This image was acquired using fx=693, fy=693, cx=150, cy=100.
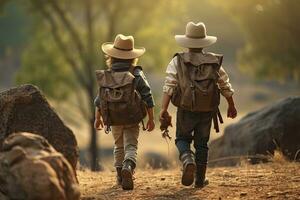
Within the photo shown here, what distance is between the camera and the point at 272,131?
11477 millimetres

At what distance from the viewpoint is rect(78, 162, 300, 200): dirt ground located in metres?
7.26

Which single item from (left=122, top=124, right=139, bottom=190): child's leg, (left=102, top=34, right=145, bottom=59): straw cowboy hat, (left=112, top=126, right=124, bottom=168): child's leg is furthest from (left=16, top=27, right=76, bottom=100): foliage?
(left=122, top=124, right=139, bottom=190): child's leg

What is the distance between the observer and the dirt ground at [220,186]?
7.26 meters

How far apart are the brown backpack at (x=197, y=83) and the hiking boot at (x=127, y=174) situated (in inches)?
33.3

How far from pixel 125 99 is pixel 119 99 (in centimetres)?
7

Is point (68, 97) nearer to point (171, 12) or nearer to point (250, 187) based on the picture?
point (171, 12)

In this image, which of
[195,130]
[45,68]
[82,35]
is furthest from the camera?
[45,68]

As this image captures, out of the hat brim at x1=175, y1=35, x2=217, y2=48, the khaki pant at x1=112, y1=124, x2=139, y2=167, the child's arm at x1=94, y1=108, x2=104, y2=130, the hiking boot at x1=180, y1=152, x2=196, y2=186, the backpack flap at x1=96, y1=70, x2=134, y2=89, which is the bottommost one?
the hiking boot at x1=180, y1=152, x2=196, y2=186

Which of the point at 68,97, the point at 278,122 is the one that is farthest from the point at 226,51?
the point at 278,122

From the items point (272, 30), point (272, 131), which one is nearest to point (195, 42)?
point (272, 131)

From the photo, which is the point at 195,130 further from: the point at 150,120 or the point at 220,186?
the point at 220,186

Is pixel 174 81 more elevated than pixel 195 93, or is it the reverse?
pixel 174 81

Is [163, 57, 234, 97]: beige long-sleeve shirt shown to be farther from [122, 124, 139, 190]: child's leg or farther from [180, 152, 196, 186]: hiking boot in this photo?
[180, 152, 196, 186]: hiking boot

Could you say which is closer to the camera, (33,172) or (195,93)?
(33,172)
